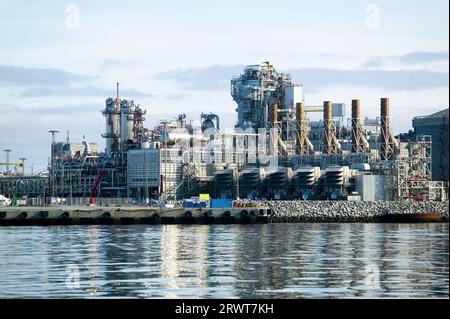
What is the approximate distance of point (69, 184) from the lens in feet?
613

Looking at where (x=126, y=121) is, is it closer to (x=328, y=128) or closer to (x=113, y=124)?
(x=113, y=124)

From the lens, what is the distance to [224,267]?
182ft

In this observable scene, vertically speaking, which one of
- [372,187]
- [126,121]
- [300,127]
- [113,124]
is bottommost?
[372,187]

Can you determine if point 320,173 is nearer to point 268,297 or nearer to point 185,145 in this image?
point 185,145

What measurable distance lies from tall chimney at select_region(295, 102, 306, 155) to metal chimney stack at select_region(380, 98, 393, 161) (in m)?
13.3

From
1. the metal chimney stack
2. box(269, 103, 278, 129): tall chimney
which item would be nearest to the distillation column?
box(269, 103, 278, 129): tall chimney

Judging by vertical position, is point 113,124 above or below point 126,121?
below

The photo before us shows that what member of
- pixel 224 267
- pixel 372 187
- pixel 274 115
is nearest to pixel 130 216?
pixel 372 187

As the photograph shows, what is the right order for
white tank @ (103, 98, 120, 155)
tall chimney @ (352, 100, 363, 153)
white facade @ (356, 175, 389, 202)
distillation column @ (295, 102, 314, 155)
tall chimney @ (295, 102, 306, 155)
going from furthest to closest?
white tank @ (103, 98, 120, 155), distillation column @ (295, 102, 314, 155), tall chimney @ (295, 102, 306, 155), tall chimney @ (352, 100, 363, 153), white facade @ (356, 175, 389, 202)

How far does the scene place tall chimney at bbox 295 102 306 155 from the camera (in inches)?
6973

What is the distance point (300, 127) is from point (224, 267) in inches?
4838

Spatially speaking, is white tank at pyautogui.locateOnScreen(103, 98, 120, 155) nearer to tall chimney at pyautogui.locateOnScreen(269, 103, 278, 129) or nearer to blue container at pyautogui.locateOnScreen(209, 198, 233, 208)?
tall chimney at pyautogui.locateOnScreen(269, 103, 278, 129)
